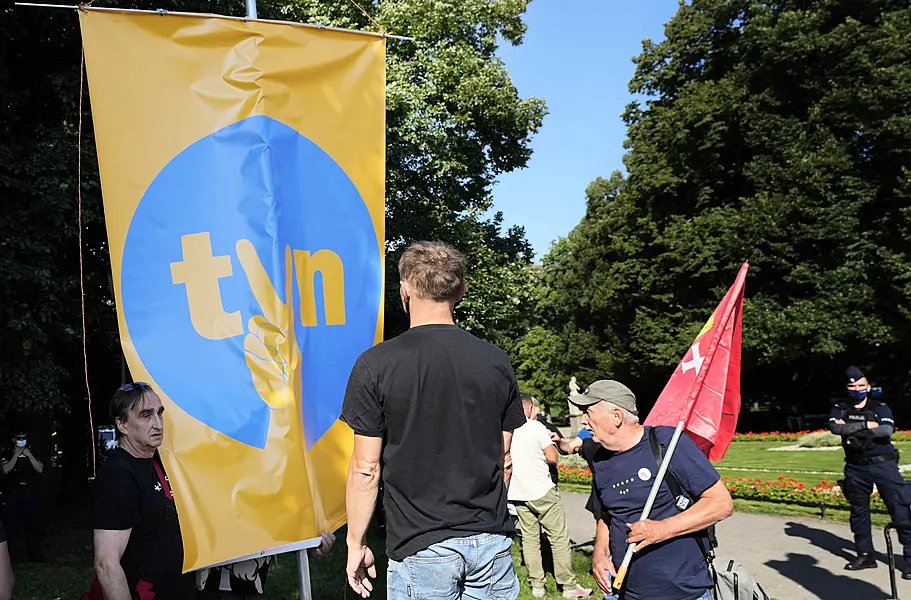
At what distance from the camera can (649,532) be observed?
3.58m

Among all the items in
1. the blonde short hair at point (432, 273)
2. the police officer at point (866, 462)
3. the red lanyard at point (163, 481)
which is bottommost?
the police officer at point (866, 462)

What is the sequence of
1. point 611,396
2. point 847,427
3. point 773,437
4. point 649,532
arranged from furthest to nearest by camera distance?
point 773,437, point 847,427, point 611,396, point 649,532

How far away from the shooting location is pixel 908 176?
87.2ft

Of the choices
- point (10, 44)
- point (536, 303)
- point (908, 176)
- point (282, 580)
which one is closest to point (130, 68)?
point (282, 580)

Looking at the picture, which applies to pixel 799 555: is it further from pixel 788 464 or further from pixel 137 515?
pixel 788 464

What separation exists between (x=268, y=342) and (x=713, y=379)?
2976 mm

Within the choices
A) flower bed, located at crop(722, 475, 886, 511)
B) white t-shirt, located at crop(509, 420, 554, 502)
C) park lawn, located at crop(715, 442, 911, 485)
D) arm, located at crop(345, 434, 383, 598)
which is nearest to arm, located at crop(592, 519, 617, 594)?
arm, located at crop(345, 434, 383, 598)

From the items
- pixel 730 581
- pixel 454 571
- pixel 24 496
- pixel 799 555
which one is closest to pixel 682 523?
pixel 730 581

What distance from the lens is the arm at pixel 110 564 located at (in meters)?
3.30

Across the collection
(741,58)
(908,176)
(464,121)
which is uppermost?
(741,58)

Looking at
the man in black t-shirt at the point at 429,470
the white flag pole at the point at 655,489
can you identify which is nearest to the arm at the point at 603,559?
the white flag pole at the point at 655,489

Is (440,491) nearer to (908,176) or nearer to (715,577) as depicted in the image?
(715,577)

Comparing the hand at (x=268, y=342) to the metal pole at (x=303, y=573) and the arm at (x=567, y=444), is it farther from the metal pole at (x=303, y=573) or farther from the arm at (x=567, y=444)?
the arm at (x=567, y=444)

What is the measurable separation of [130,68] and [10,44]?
11.8 metres
